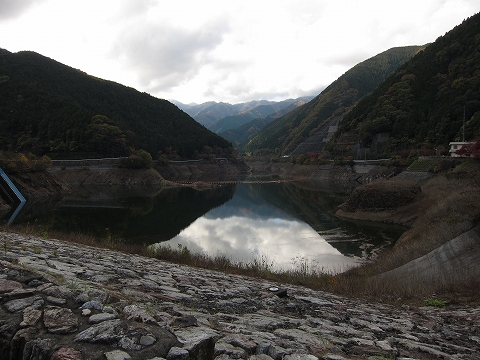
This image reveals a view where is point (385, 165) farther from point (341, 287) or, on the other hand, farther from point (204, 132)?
point (204, 132)

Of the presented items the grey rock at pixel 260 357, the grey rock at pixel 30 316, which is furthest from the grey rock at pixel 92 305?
the grey rock at pixel 260 357

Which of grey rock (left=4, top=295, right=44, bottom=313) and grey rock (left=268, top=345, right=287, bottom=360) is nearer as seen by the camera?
grey rock (left=268, top=345, right=287, bottom=360)

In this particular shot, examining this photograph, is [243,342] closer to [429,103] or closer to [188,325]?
[188,325]

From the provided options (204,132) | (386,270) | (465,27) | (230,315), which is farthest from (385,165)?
(204,132)

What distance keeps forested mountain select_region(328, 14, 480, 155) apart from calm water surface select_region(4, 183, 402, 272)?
37437 mm

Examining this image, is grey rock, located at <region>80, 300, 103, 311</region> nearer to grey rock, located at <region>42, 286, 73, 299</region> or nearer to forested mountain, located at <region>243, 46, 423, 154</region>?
grey rock, located at <region>42, 286, 73, 299</region>

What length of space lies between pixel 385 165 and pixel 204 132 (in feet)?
283

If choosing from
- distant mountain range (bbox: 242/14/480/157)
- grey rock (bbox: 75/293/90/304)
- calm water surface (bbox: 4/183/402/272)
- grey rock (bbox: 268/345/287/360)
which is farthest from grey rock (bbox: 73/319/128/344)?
distant mountain range (bbox: 242/14/480/157)

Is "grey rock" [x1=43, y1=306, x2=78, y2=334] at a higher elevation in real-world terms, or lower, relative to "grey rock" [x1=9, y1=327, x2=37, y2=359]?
higher

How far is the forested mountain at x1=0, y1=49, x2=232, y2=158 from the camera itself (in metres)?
85.5

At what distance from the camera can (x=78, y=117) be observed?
89938 mm

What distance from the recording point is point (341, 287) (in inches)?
404

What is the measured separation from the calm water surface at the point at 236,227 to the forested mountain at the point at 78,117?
141 feet

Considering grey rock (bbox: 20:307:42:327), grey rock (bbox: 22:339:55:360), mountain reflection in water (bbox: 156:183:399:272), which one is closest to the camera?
grey rock (bbox: 22:339:55:360)
